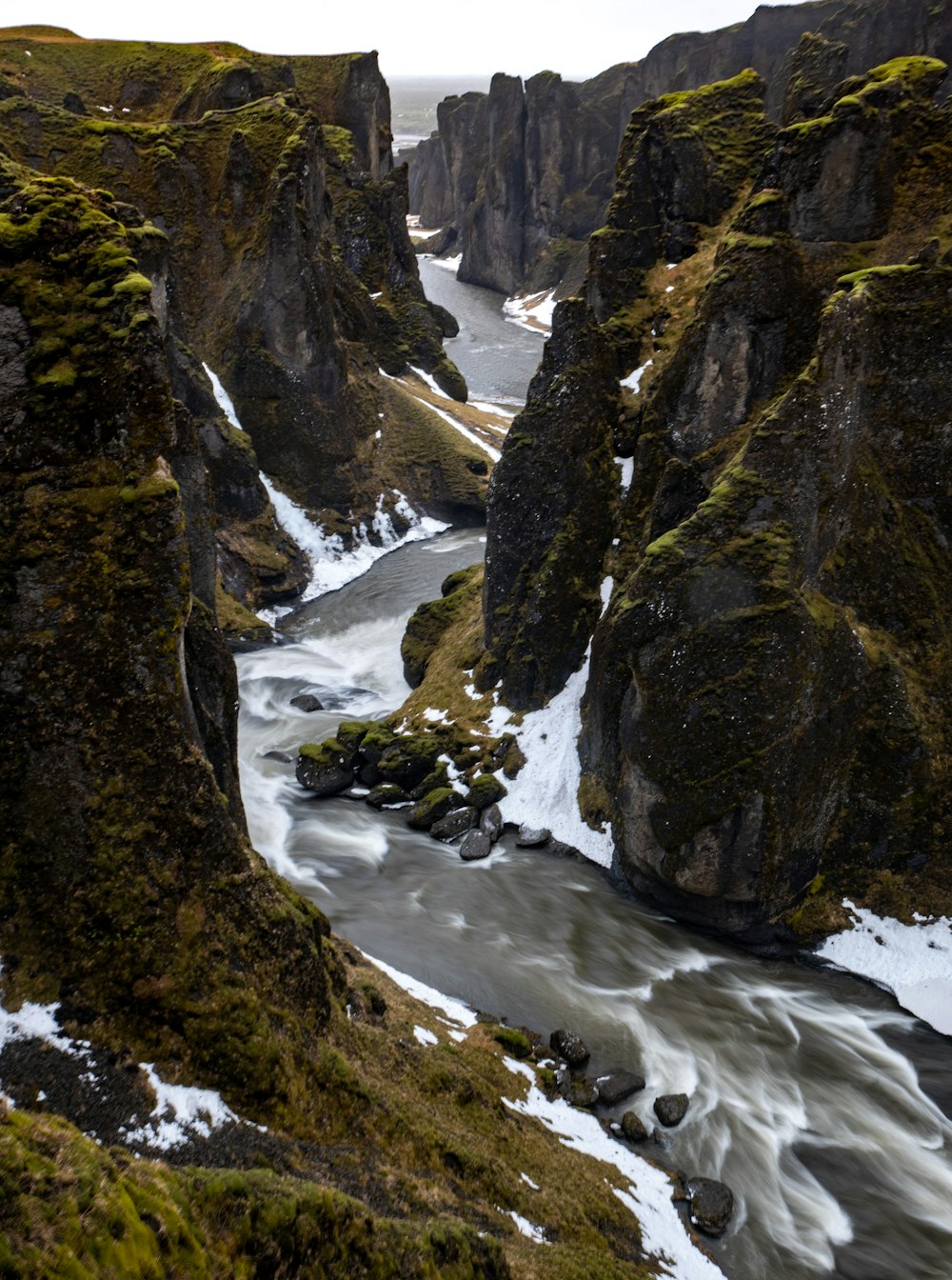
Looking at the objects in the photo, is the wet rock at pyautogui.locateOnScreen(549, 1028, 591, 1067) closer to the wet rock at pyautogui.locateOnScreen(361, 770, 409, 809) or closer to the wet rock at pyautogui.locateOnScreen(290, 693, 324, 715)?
the wet rock at pyautogui.locateOnScreen(361, 770, 409, 809)

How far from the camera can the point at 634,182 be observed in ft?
117

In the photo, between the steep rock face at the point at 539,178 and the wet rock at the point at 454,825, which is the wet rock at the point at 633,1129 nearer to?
the wet rock at the point at 454,825

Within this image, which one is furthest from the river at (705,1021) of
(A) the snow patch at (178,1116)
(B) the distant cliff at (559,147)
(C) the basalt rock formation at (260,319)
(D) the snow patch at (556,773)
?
(B) the distant cliff at (559,147)

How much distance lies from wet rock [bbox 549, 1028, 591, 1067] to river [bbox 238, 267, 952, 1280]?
0.43 metres

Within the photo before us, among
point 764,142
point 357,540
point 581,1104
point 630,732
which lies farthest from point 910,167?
point 357,540

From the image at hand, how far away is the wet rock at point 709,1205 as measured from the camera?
15.8 m

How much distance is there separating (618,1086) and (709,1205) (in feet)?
10.1


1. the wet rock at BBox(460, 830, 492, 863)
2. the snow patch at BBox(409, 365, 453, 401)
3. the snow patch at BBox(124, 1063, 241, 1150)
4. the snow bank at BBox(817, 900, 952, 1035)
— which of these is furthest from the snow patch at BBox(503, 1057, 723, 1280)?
the snow patch at BBox(409, 365, 453, 401)

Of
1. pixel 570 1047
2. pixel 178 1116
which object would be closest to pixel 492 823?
pixel 570 1047

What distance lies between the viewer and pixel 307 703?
41.1m

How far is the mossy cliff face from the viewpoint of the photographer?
23047 millimetres

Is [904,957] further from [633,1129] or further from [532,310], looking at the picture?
[532,310]

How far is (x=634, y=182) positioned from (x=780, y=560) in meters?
20.6

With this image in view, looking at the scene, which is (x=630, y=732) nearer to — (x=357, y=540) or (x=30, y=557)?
(x=30, y=557)
